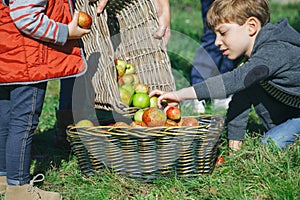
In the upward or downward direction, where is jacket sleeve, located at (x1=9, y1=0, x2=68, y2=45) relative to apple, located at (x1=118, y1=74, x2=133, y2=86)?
upward

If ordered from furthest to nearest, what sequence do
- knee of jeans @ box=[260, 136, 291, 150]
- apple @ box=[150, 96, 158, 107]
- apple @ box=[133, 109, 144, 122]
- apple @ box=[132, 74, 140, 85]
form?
apple @ box=[132, 74, 140, 85] < apple @ box=[150, 96, 158, 107] < knee of jeans @ box=[260, 136, 291, 150] < apple @ box=[133, 109, 144, 122]

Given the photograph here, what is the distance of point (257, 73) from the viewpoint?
106 inches

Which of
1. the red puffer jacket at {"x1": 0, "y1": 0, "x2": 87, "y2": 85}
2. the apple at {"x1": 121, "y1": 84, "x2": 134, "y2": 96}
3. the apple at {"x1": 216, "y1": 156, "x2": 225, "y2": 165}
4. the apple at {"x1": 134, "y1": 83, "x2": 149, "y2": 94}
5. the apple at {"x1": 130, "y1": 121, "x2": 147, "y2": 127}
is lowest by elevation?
the apple at {"x1": 216, "y1": 156, "x2": 225, "y2": 165}

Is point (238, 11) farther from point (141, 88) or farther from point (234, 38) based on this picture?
point (141, 88)

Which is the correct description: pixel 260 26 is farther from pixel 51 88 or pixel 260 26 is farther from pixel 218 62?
pixel 51 88

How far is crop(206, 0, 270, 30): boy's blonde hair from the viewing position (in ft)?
9.23

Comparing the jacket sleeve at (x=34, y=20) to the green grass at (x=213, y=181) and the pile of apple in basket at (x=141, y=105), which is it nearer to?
the pile of apple in basket at (x=141, y=105)

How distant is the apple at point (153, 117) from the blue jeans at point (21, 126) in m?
0.59

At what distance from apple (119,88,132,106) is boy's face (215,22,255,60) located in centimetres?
64

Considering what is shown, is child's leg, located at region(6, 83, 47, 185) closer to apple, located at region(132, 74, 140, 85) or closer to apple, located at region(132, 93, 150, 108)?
apple, located at region(132, 93, 150, 108)

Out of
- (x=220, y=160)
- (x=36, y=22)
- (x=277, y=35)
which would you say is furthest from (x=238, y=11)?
(x=36, y=22)

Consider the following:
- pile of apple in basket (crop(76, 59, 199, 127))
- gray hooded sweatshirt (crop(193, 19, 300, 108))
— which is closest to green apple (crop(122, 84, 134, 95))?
pile of apple in basket (crop(76, 59, 199, 127))

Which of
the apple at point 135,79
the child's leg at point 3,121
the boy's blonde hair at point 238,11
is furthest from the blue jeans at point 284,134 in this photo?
the child's leg at point 3,121

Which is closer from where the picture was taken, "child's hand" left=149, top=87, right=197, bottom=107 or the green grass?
the green grass
